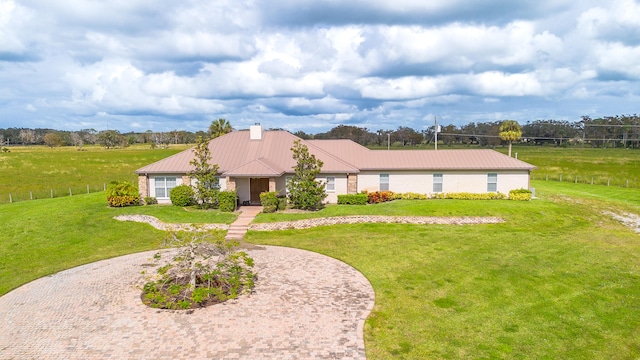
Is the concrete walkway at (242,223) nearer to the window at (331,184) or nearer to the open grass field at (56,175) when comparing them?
the window at (331,184)

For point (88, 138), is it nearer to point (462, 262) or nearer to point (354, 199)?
point (354, 199)

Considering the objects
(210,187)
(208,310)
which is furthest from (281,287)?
(210,187)

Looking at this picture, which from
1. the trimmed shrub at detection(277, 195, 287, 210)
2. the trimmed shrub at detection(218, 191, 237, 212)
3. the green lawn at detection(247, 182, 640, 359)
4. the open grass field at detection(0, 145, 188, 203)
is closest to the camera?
the green lawn at detection(247, 182, 640, 359)

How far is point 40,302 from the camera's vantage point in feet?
41.4

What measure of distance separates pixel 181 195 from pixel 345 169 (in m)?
11.6

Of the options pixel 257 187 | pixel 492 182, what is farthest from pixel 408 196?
pixel 257 187

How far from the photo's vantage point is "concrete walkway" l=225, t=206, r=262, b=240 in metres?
21.5

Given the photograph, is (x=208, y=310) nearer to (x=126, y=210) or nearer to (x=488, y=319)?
(x=488, y=319)

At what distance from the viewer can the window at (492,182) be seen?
30.0 m

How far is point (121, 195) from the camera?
2666cm

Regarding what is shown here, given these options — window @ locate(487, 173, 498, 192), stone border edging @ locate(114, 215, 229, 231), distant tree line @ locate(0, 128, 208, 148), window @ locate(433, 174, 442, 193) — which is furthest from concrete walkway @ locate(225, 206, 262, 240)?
distant tree line @ locate(0, 128, 208, 148)

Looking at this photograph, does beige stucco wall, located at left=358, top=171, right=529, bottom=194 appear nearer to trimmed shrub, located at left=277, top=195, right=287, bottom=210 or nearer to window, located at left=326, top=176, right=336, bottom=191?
window, located at left=326, top=176, right=336, bottom=191

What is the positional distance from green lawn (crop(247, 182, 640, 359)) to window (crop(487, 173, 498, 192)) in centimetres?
541

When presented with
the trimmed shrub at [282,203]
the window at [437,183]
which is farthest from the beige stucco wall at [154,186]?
the window at [437,183]
